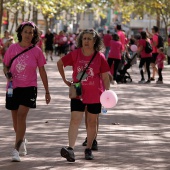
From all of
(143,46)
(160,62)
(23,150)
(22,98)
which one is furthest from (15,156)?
(160,62)

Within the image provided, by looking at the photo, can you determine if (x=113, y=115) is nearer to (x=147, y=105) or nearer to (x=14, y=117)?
(x=147, y=105)

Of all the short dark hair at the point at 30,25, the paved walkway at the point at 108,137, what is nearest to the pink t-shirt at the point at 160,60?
the paved walkway at the point at 108,137

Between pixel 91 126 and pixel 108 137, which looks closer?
pixel 91 126

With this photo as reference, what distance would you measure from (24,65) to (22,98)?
412 mm

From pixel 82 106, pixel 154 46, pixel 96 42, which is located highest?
pixel 96 42

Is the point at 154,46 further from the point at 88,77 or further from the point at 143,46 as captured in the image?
the point at 88,77

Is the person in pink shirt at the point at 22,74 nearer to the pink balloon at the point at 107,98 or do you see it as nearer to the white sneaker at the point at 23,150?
the white sneaker at the point at 23,150

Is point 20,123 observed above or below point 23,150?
above

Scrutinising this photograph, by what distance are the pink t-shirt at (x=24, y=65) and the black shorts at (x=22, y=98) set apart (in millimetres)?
64

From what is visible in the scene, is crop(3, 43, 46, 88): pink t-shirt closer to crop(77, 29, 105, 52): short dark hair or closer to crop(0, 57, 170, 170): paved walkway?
crop(77, 29, 105, 52): short dark hair

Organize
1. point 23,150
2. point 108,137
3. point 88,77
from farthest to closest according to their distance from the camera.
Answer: point 108,137 < point 23,150 < point 88,77

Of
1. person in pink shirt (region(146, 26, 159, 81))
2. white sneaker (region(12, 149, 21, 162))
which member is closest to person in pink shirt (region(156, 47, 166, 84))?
person in pink shirt (region(146, 26, 159, 81))

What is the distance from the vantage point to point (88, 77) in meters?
9.65

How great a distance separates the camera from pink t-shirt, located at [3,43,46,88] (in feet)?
31.7
